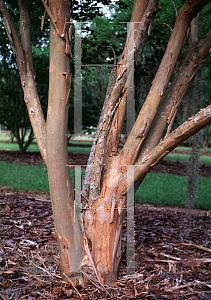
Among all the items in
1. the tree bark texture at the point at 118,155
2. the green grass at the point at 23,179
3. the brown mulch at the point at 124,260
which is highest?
the tree bark texture at the point at 118,155

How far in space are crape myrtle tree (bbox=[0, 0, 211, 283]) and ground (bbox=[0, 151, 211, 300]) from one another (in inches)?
7.3

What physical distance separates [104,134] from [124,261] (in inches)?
51.6

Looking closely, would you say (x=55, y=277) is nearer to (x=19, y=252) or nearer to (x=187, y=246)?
(x=19, y=252)

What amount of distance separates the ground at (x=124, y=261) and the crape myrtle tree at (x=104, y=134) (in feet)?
0.61

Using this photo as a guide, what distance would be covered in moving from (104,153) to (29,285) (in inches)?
46.8

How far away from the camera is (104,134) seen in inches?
84.4

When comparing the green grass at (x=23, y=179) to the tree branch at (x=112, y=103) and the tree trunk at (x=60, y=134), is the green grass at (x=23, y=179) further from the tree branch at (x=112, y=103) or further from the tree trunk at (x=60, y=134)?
the tree branch at (x=112, y=103)

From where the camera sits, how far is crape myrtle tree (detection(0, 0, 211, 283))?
2029mm

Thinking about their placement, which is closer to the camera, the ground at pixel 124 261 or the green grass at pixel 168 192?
the ground at pixel 124 261

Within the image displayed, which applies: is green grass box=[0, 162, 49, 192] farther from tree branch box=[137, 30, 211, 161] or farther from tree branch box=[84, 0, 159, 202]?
tree branch box=[137, 30, 211, 161]

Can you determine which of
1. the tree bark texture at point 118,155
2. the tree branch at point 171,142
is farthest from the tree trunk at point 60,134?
the tree branch at point 171,142

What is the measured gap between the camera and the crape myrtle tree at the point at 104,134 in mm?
2029

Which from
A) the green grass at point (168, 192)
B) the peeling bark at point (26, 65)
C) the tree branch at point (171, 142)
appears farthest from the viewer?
the green grass at point (168, 192)

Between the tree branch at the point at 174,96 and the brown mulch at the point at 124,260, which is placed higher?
the tree branch at the point at 174,96
